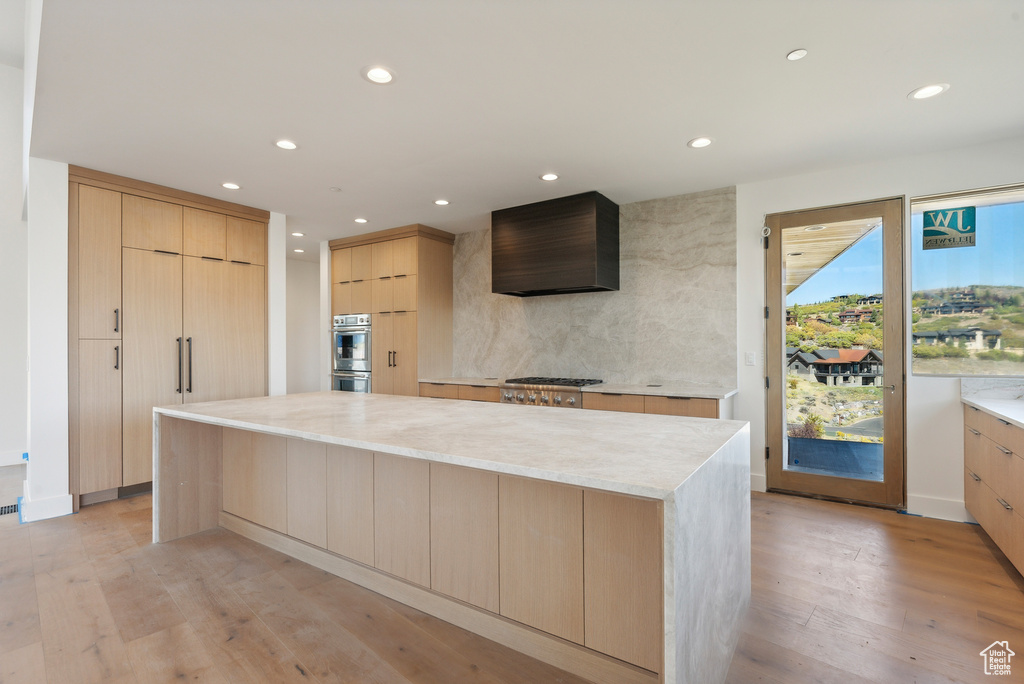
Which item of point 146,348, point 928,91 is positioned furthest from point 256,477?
point 928,91

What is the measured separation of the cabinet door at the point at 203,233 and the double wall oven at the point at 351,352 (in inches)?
66.5

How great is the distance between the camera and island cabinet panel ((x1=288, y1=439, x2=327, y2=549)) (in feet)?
7.70

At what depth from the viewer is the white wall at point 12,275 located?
4.57m

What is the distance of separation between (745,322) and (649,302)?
809mm

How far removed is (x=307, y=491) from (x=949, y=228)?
438 centimetres

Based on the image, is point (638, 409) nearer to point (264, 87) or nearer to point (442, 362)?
point (442, 362)

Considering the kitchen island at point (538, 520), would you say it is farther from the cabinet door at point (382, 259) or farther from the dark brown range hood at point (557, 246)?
the cabinet door at point (382, 259)

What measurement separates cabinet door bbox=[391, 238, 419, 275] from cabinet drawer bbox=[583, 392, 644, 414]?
249 cm

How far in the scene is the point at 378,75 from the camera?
217 centimetres

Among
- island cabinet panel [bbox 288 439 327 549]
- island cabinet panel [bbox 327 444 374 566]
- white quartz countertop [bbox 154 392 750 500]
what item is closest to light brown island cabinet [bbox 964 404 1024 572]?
white quartz countertop [bbox 154 392 750 500]

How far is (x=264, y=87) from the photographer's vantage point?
2.28 metres

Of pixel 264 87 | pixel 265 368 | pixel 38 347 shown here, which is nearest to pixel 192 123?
pixel 264 87

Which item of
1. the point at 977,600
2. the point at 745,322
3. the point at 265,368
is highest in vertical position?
the point at 745,322

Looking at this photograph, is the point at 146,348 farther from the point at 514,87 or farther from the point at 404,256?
the point at 514,87
